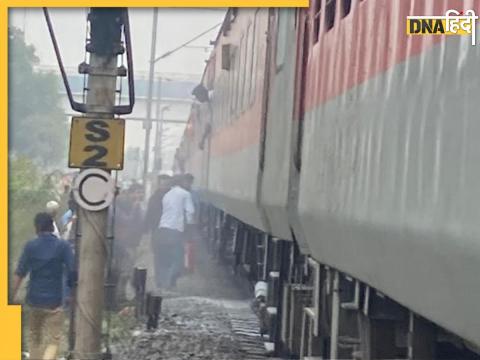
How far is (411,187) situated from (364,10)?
1.34m

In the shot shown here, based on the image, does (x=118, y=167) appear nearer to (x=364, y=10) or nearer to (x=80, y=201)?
(x=80, y=201)

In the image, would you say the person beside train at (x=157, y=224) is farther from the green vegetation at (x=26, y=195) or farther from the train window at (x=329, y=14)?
the train window at (x=329, y=14)

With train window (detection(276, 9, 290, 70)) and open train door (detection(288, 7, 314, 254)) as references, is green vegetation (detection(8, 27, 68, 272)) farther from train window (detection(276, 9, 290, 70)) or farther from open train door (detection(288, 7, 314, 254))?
open train door (detection(288, 7, 314, 254))

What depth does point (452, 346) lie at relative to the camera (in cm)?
453

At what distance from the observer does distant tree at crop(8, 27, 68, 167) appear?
27.8ft

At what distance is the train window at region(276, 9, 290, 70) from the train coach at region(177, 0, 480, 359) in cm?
4

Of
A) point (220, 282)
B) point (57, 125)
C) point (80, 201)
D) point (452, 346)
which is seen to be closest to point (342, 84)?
point (452, 346)

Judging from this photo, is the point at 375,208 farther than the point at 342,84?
No

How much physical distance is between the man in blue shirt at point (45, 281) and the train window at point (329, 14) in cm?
277

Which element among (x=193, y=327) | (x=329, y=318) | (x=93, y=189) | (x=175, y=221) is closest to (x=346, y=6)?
(x=329, y=318)

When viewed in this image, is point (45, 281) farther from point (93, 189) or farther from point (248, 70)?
point (248, 70)

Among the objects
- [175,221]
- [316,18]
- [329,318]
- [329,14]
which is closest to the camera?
[329,14]

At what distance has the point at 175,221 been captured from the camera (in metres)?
14.1

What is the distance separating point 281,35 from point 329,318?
223cm
